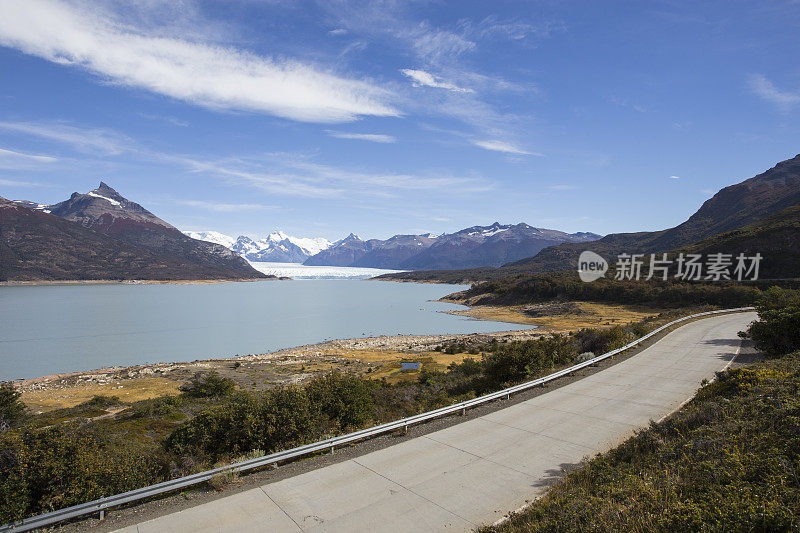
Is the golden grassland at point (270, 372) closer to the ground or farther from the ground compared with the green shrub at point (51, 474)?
closer to the ground

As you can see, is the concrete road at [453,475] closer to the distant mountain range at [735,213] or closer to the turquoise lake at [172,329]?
the turquoise lake at [172,329]

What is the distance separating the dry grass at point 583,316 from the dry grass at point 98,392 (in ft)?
183

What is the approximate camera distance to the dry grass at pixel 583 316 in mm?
68250

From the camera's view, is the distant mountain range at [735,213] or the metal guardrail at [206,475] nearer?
the metal guardrail at [206,475]

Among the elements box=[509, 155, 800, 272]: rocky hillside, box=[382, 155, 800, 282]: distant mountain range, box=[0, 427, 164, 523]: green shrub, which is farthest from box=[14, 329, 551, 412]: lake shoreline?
box=[509, 155, 800, 272]: rocky hillside

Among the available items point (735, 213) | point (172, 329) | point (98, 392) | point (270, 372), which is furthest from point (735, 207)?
point (98, 392)

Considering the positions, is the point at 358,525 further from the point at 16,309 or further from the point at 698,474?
the point at 16,309

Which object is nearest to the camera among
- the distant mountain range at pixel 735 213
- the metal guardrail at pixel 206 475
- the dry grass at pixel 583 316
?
the metal guardrail at pixel 206 475

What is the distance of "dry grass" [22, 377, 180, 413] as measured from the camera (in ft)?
96.1

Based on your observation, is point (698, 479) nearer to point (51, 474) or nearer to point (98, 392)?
point (51, 474)

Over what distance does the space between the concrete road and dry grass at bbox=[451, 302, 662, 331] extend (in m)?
55.4

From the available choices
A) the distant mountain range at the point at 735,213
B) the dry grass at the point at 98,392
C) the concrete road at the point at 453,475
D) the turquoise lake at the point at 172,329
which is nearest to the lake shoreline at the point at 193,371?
the dry grass at the point at 98,392

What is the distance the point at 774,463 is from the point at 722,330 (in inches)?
1227

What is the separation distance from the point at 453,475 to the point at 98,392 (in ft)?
117
